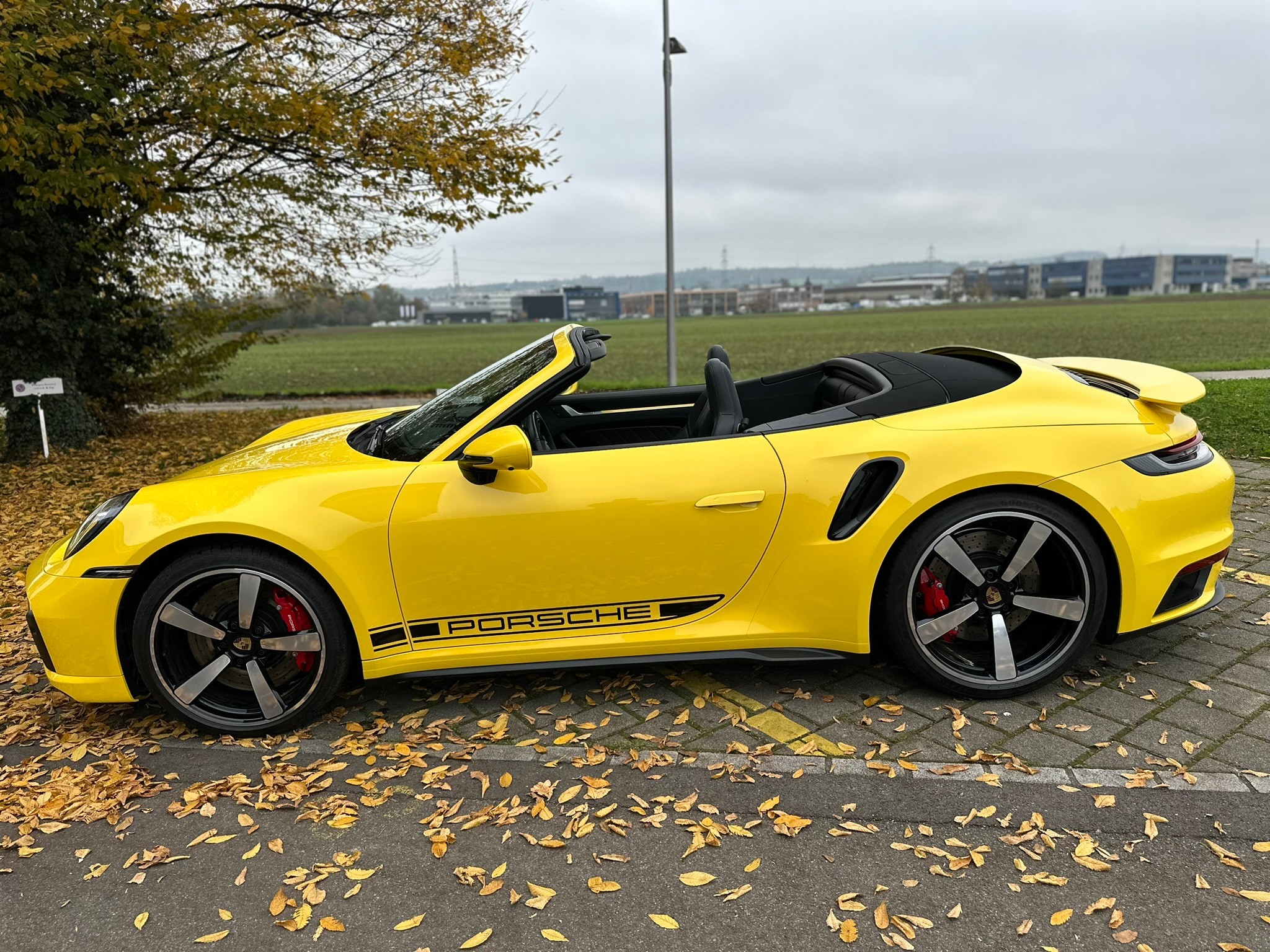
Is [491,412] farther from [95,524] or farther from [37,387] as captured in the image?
[37,387]

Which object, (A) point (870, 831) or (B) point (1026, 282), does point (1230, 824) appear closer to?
(A) point (870, 831)

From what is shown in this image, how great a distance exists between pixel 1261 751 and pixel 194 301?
1181 cm

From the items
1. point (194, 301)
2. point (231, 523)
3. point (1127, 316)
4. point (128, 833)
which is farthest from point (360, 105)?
point (1127, 316)

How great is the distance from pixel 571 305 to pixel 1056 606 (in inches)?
5399

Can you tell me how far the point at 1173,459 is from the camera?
3.12 metres

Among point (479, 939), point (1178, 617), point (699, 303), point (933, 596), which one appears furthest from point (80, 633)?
point (699, 303)

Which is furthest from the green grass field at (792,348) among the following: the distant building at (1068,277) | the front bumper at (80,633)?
the distant building at (1068,277)

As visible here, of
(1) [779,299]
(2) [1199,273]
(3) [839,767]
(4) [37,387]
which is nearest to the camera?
(3) [839,767]

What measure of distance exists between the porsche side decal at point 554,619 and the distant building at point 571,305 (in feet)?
416

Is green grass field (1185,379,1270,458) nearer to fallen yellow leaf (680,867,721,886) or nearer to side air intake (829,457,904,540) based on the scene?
side air intake (829,457,904,540)

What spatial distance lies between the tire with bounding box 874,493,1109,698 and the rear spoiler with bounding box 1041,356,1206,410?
0.62 metres

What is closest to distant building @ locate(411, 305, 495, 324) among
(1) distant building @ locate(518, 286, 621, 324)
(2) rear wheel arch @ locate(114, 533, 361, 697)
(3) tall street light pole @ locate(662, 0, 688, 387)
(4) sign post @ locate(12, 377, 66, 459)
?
(1) distant building @ locate(518, 286, 621, 324)

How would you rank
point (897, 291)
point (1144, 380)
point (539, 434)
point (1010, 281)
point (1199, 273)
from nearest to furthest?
1. point (1144, 380)
2. point (539, 434)
3. point (1199, 273)
4. point (1010, 281)
5. point (897, 291)

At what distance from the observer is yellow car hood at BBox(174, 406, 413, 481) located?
3191mm
